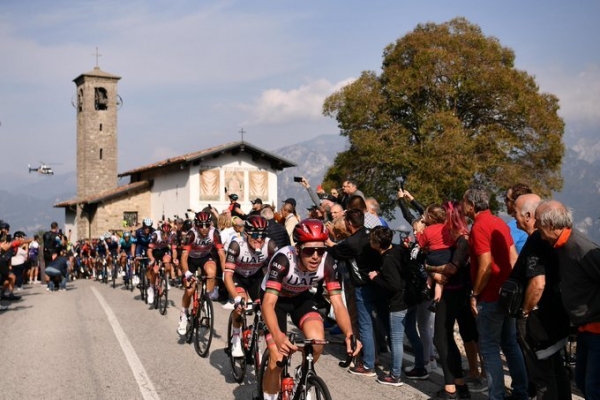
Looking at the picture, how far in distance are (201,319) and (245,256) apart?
264cm

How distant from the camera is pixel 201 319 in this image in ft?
34.4

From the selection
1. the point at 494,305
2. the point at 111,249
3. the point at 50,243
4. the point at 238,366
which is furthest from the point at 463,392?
the point at 111,249

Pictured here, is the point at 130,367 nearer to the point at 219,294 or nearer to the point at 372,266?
the point at 372,266

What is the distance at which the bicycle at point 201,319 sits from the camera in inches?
391

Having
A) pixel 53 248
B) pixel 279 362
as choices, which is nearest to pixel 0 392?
pixel 279 362

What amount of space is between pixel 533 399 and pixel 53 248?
61.8 feet

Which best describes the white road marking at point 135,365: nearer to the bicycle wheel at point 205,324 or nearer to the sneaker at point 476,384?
the bicycle wheel at point 205,324

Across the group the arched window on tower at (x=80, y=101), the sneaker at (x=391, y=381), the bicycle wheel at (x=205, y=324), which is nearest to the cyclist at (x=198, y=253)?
the bicycle wheel at (x=205, y=324)

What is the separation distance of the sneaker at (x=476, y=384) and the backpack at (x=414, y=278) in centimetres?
106

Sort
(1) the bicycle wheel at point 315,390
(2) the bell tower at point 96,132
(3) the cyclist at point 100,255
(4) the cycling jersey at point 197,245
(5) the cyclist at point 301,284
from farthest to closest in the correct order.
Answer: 1. (2) the bell tower at point 96,132
2. (3) the cyclist at point 100,255
3. (4) the cycling jersey at point 197,245
4. (5) the cyclist at point 301,284
5. (1) the bicycle wheel at point 315,390

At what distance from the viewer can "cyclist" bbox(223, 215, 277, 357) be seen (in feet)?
26.4

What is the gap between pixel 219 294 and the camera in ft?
53.7

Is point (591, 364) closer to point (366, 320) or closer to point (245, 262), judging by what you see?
point (366, 320)

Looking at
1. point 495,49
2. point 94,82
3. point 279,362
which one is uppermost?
point 94,82
